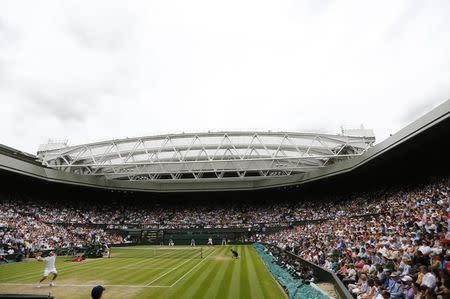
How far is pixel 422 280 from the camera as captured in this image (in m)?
9.13

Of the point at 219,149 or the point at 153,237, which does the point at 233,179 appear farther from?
the point at 153,237

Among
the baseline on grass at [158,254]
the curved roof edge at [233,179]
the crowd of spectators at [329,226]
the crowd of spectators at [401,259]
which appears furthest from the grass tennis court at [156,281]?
the curved roof edge at [233,179]

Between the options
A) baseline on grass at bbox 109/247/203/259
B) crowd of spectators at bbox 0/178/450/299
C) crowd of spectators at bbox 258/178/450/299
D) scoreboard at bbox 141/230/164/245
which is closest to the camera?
crowd of spectators at bbox 258/178/450/299

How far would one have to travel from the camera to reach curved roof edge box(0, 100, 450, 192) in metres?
24.0

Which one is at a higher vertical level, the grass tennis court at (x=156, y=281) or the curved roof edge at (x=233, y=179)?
the curved roof edge at (x=233, y=179)

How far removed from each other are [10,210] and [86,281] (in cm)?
2964

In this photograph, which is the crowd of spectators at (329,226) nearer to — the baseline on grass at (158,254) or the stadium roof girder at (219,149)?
the stadium roof girder at (219,149)

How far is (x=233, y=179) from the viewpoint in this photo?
51500mm

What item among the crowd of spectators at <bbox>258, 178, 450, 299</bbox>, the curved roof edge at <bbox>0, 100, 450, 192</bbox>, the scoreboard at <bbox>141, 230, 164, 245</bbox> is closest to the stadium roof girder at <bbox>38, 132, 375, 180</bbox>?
the curved roof edge at <bbox>0, 100, 450, 192</bbox>

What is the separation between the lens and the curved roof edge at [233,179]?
24.0 metres

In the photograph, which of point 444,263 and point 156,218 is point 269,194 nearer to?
point 156,218

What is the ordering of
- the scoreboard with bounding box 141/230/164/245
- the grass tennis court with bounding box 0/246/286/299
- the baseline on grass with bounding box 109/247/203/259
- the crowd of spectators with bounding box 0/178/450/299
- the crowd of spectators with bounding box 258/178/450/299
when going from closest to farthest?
the crowd of spectators with bounding box 258/178/450/299
the crowd of spectators with bounding box 0/178/450/299
the grass tennis court with bounding box 0/246/286/299
the baseline on grass with bounding box 109/247/203/259
the scoreboard with bounding box 141/230/164/245

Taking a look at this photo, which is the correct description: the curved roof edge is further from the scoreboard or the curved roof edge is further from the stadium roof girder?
the scoreboard

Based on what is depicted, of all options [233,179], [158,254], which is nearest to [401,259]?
[158,254]
